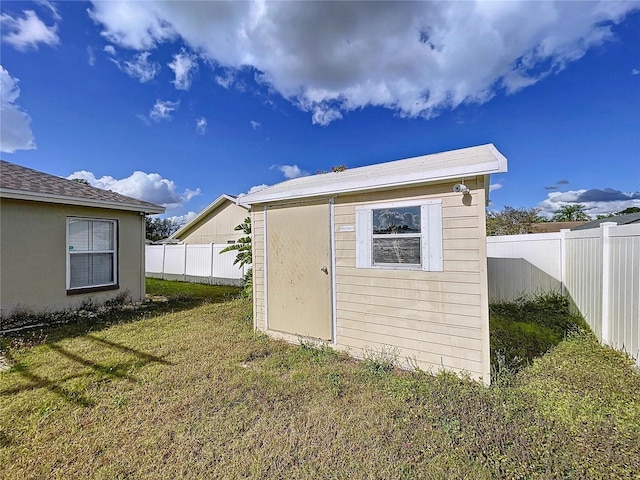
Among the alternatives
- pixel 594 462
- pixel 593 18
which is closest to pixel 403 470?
pixel 594 462

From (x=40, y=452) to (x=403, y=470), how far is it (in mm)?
2712

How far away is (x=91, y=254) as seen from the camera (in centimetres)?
686

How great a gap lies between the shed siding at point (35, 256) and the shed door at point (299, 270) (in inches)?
197

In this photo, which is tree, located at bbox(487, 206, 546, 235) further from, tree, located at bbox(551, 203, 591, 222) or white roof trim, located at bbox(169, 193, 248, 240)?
white roof trim, located at bbox(169, 193, 248, 240)

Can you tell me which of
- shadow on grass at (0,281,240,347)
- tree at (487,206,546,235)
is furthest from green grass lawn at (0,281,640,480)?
tree at (487,206,546,235)

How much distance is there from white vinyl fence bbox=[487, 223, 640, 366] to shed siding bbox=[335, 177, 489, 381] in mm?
1929

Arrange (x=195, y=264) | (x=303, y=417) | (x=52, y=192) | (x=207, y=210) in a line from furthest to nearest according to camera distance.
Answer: (x=207, y=210)
(x=195, y=264)
(x=52, y=192)
(x=303, y=417)

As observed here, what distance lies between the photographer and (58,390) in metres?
3.09

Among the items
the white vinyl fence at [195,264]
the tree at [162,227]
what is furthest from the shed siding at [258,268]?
the tree at [162,227]

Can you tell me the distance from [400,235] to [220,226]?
48.1ft

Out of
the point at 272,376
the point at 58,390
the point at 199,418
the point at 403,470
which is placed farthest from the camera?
the point at 272,376

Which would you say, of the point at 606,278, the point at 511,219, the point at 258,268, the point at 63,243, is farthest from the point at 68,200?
the point at 511,219

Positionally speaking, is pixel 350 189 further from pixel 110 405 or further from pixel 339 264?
pixel 110 405

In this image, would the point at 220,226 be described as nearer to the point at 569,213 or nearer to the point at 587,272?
the point at 587,272
